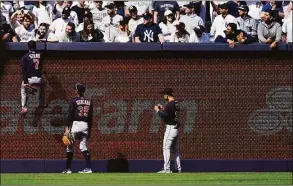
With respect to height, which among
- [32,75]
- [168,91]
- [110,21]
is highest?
[110,21]

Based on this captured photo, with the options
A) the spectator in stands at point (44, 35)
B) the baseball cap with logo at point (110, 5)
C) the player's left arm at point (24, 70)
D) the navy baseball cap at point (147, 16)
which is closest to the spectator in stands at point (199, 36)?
the navy baseball cap at point (147, 16)

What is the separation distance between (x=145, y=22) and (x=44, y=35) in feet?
8.28

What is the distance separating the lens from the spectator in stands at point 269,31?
19.7m

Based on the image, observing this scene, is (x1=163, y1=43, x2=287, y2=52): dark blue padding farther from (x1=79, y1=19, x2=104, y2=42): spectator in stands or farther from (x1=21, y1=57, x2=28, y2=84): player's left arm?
(x1=21, y1=57, x2=28, y2=84): player's left arm

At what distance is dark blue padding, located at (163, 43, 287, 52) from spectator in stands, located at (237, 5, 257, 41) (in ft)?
0.96

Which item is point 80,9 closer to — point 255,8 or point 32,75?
point 32,75

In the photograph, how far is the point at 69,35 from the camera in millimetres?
19812

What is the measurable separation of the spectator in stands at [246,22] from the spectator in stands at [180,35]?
4.53 feet

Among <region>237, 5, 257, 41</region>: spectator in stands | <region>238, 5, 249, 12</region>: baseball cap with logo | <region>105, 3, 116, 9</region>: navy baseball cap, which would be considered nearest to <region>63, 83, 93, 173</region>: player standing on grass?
<region>105, 3, 116, 9</region>: navy baseball cap

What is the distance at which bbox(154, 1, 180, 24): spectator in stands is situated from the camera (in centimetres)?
2083

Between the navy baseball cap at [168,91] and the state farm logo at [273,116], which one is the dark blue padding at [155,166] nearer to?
the state farm logo at [273,116]

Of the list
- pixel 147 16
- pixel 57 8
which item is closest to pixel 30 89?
pixel 57 8

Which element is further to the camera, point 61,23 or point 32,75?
point 61,23

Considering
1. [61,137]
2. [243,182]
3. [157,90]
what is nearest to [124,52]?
[157,90]
